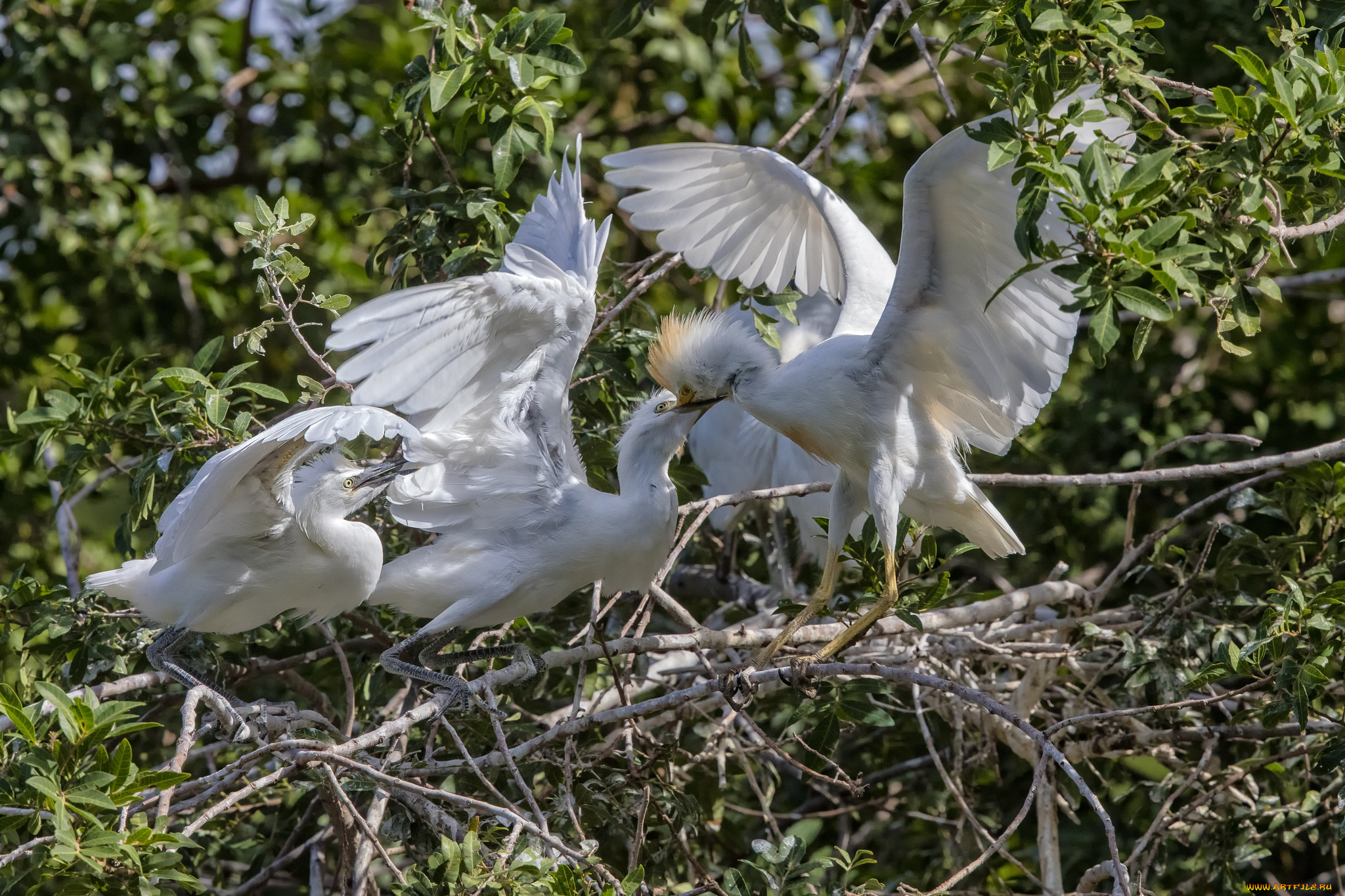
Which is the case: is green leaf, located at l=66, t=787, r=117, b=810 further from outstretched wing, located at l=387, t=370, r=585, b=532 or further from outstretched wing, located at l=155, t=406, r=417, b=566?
outstretched wing, located at l=387, t=370, r=585, b=532

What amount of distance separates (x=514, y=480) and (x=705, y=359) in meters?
0.65

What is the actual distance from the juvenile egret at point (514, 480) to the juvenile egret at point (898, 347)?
0.31m

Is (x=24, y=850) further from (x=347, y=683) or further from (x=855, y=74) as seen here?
(x=855, y=74)

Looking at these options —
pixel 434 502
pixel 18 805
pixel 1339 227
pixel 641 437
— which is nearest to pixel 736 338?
pixel 641 437

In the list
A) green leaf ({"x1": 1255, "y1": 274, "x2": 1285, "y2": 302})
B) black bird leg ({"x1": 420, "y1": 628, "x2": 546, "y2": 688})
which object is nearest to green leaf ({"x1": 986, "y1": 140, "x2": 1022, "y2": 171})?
green leaf ({"x1": 1255, "y1": 274, "x2": 1285, "y2": 302})

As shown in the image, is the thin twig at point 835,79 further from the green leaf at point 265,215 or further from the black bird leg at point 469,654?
the green leaf at point 265,215

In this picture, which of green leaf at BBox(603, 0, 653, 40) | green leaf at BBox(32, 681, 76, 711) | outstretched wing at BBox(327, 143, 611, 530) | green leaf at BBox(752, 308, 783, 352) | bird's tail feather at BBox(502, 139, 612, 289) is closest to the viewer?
green leaf at BBox(32, 681, 76, 711)

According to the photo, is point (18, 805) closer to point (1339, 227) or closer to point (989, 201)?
point (989, 201)

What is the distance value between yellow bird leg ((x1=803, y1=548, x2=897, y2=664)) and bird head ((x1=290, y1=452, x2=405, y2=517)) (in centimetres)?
125

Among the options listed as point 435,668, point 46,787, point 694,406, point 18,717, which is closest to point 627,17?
point 694,406

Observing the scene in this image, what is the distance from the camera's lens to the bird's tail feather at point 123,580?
3127 mm

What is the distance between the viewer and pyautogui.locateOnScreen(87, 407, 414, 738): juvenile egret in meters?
3.03

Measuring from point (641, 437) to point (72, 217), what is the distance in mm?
2684

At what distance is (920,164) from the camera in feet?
9.20
